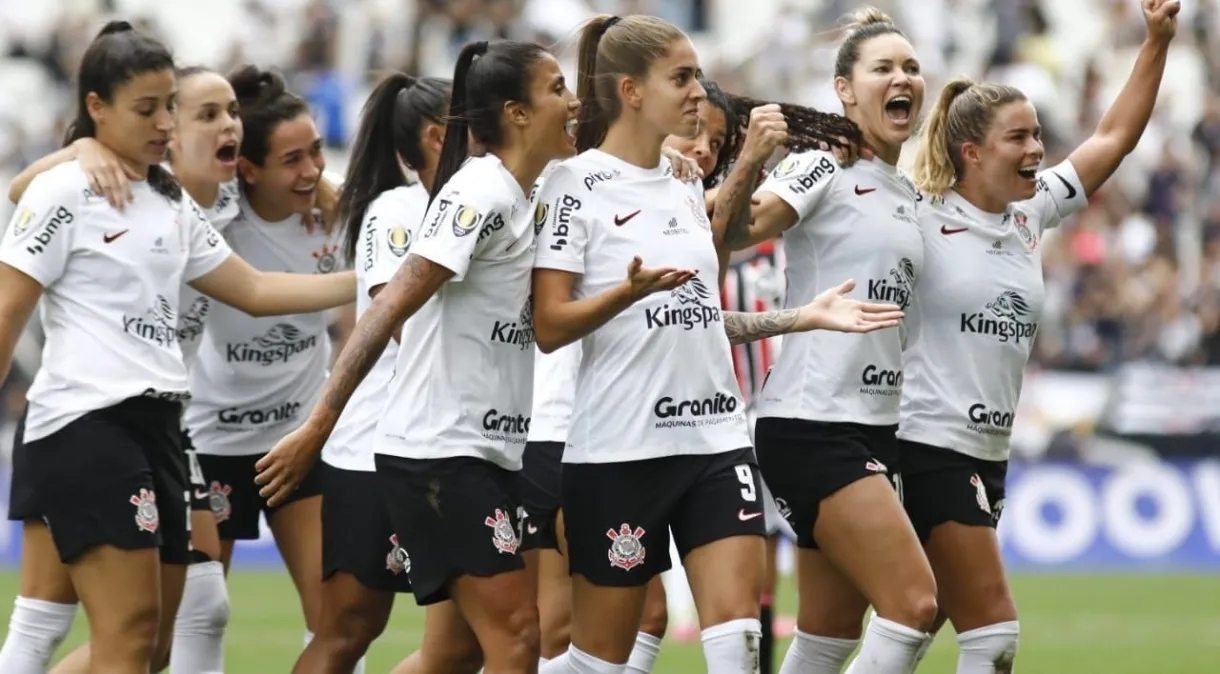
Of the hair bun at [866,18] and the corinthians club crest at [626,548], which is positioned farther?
the hair bun at [866,18]

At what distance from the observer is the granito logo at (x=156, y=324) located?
6.91 m

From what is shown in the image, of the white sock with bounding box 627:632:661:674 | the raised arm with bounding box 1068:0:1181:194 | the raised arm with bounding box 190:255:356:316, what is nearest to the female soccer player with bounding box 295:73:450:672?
the raised arm with bounding box 190:255:356:316

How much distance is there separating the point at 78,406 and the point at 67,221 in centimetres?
62

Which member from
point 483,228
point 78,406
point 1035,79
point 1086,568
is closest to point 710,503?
point 483,228

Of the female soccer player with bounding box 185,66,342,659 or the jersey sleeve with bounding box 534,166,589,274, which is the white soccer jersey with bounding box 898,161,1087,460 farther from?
the female soccer player with bounding box 185,66,342,659

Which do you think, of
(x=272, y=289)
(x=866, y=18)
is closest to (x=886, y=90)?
(x=866, y=18)

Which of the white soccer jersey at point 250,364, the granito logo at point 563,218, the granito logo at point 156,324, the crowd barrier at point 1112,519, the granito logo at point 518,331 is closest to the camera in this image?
the granito logo at point 518,331

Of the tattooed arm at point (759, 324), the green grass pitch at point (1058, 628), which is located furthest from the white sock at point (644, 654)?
the green grass pitch at point (1058, 628)

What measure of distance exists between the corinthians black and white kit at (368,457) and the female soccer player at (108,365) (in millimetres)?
586

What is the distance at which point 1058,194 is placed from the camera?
26.2 ft

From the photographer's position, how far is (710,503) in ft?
21.5

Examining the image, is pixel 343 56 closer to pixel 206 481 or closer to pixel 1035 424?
pixel 1035 424

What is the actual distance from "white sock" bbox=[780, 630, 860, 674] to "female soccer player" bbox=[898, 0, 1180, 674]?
40cm

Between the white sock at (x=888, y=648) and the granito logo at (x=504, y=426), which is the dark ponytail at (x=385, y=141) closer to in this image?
the granito logo at (x=504, y=426)
